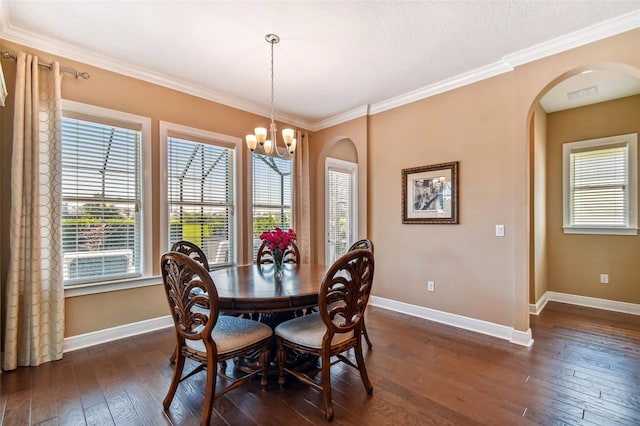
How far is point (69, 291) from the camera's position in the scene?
8.96 feet

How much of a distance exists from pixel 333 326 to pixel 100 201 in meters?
2.63

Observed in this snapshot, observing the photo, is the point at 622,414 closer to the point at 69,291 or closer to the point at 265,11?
the point at 265,11

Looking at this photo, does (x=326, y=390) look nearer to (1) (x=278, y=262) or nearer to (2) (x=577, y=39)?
(1) (x=278, y=262)

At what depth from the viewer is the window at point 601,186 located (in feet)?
12.5

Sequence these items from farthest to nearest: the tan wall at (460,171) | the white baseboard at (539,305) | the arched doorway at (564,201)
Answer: the white baseboard at (539,305), the arched doorway at (564,201), the tan wall at (460,171)

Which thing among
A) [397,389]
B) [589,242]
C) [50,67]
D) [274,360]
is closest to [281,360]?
[274,360]

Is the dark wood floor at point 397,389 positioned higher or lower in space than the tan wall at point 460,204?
lower

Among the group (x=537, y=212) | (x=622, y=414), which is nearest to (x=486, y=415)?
(x=622, y=414)

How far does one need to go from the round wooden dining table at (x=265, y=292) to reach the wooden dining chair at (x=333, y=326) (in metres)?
0.19

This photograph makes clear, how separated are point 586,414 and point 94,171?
14.2 ft

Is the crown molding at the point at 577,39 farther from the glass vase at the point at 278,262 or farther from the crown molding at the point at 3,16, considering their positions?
the crown molding at the point at 3,16

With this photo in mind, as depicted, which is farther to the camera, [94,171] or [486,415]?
[94,171]

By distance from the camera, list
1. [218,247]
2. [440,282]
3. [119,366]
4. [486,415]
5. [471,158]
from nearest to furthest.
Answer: [486,415] → [119,366] → [471,158] → [440,282] → [218,247]

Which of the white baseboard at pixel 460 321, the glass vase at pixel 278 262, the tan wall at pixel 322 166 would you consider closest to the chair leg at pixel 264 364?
the glass vase at pixel 278 262
